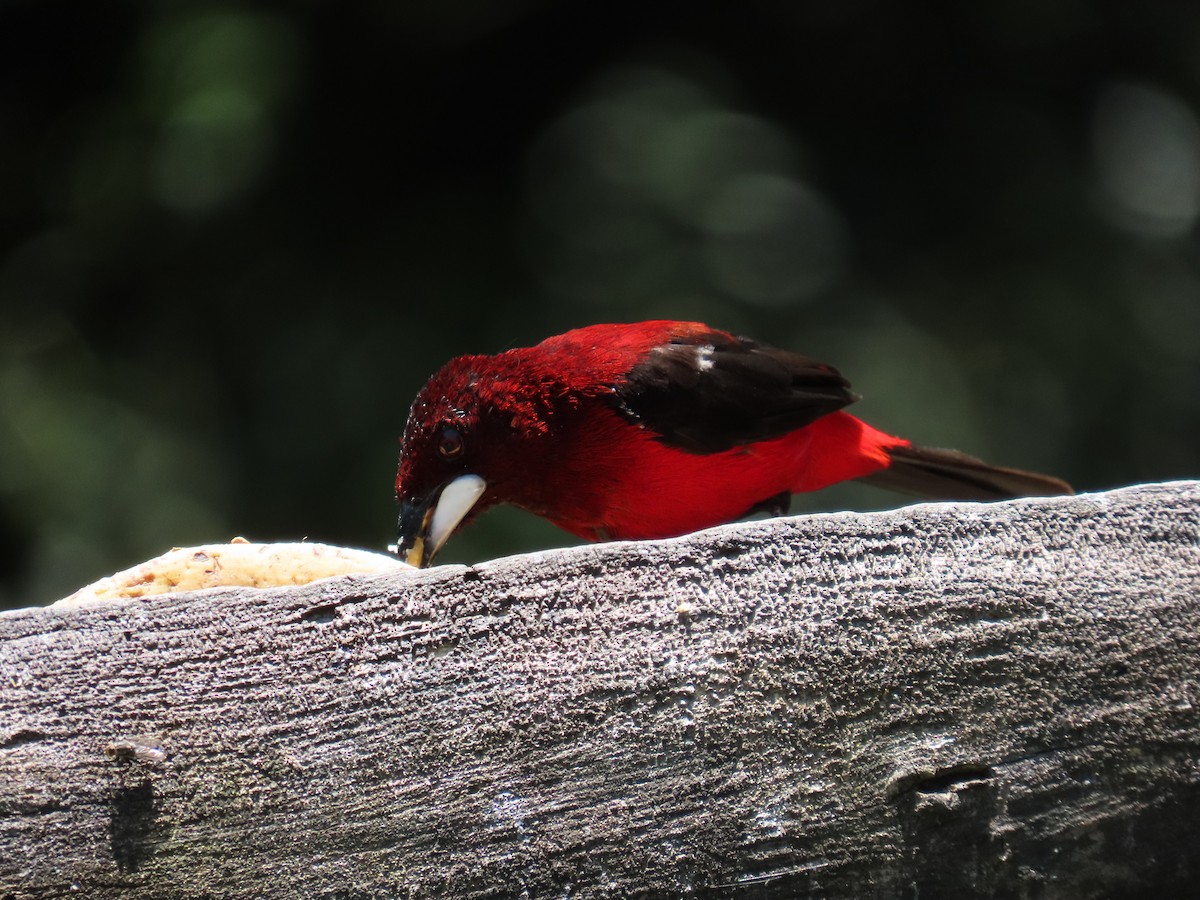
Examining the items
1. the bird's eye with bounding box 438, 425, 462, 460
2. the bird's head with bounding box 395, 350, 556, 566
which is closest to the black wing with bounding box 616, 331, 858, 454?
the bird's head with bounding box 395, 350, 556, 566

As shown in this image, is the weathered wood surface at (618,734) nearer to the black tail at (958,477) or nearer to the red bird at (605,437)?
the red bird at (605,437)

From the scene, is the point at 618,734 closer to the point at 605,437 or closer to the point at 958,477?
the point at 605,437

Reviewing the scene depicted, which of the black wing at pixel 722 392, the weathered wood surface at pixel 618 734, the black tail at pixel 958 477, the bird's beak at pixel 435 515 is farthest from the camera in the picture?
the black tail at pixel 958 477

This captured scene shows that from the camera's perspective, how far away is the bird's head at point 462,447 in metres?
2.51

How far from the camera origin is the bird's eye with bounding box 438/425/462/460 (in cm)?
250

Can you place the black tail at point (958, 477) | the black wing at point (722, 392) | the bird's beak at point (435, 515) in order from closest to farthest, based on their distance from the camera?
the bird's beak at point (435, 515) → the black wing at point (722, 392) → the black tail at point (958, 477)

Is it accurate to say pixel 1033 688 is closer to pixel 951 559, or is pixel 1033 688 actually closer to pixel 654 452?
pixel 951 559

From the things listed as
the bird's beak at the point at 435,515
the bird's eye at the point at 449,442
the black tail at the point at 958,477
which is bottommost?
the bird's beak at the point at 435,515

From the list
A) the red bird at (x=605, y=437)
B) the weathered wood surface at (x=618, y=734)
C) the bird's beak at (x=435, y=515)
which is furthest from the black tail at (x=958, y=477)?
the weathered wood surface at (x=618, y=734)

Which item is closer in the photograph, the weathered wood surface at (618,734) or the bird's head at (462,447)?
the weathered wood surface at (618,734)

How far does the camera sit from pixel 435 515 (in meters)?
2.52

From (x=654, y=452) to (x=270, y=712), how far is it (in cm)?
141

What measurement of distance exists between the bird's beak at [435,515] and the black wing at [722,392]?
1.16 feet

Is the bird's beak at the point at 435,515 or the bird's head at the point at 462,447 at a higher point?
the bird's head at the point at 462,447
